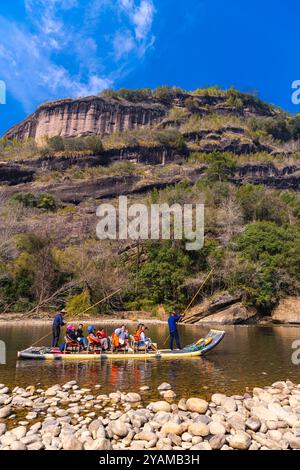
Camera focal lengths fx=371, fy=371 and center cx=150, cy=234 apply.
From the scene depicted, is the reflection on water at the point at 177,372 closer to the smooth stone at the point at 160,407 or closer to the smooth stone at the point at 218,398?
the smooth stone at the point at 218,398

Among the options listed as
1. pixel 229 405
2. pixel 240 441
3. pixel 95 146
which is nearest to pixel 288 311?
pixel 229 405

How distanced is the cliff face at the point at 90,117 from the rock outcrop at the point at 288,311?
79781 mm

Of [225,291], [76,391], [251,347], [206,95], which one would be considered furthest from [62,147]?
[76,391]

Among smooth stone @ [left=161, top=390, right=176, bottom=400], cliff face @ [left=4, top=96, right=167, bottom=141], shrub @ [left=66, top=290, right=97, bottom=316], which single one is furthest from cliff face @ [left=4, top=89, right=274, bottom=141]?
smooth stone @ [left=161, top=390, right=176, bottom=400]

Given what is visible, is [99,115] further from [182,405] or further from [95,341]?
[182,405]

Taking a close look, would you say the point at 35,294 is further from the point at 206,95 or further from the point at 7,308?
the point at 206,95

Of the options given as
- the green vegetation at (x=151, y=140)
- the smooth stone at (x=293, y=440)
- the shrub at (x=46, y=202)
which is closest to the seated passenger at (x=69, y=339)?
the smooth stone at (x=293, y=440)

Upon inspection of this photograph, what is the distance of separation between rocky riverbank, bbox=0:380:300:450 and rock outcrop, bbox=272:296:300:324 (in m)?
28.1

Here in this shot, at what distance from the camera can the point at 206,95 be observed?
397 feet

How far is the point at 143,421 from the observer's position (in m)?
8.24

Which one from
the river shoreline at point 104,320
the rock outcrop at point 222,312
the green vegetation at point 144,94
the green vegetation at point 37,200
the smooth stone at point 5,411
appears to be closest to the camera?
the smooth stone at point 5,411

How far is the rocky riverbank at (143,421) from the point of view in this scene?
7277 millimetres

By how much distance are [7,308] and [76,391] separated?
3077 cm

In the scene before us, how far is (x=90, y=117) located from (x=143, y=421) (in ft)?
348
